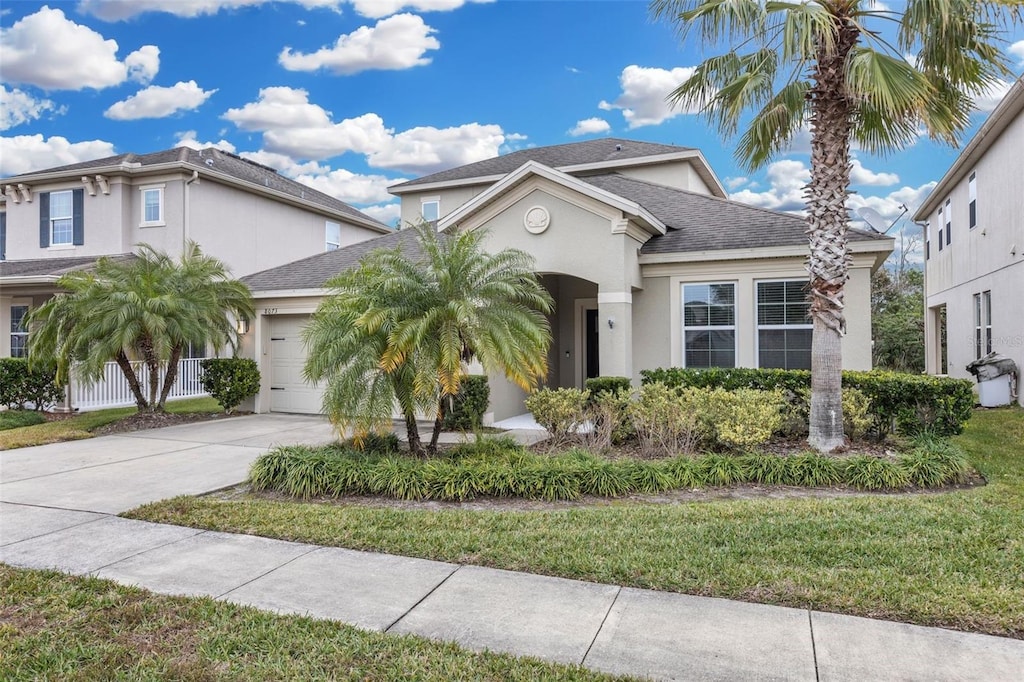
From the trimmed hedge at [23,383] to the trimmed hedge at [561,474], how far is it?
9.46 metres

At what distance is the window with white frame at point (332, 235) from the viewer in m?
23.2

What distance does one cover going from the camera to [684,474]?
7121 mm

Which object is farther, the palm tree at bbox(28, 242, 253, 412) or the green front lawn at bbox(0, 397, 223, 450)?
the palm tree at bbox(28, 242, 253, 412)

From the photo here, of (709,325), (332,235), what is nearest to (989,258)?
(709,325)

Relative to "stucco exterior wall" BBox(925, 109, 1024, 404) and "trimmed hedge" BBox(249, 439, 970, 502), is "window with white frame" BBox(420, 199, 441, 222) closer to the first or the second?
"trimmed hedge" BBox(249, 439, 970, 502)

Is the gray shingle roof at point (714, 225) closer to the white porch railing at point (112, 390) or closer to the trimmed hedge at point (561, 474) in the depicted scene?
the trimmed hedge at point (561, 474)

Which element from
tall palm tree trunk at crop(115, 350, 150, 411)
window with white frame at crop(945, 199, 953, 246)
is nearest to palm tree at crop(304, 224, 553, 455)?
tall palm tree trunk at crop(115, 350, 150, 411)

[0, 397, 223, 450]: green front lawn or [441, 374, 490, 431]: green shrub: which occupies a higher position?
[441, 374, 490, 431]: green shrub

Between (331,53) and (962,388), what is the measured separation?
2015cm

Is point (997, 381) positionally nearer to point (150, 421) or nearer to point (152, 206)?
point (150, 421)

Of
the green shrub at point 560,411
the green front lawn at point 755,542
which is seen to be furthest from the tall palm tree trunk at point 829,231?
the green shrub at point 560,411

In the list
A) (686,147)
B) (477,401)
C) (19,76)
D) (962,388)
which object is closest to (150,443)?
(477,401)

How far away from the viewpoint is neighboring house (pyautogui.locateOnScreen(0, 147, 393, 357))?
58.3ft

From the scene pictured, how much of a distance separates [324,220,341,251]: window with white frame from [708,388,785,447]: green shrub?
18281mm
